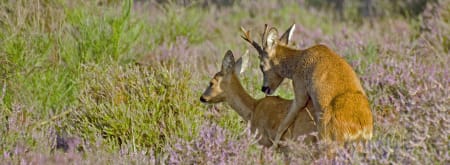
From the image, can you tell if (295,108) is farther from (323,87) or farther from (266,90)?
(266,90)

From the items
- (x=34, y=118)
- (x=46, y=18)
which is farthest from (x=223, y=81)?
(x=46, y=18)

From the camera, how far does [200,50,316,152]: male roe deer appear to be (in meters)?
7.39

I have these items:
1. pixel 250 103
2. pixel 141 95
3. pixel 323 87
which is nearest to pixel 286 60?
pixel 250 103

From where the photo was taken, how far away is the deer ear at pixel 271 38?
7641 mm

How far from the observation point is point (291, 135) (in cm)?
706

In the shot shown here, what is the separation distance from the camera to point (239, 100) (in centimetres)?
793

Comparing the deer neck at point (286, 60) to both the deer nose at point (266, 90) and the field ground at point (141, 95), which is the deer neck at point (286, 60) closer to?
the deer nose at point (266, 90)

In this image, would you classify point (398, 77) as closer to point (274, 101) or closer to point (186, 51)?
point (274, 101)

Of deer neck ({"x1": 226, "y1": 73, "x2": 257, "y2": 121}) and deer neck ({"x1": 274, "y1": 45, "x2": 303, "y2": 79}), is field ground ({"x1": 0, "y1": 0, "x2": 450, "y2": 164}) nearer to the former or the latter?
deer neck ({"x1": 226, "y1": 73, "x2": 257, "y2": 121})

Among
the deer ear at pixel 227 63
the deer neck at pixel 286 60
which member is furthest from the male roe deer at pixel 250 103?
the deer neck at pixel 286 60

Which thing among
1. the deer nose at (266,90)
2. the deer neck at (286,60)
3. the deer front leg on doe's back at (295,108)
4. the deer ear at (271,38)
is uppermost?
the deer ear at (271,38)

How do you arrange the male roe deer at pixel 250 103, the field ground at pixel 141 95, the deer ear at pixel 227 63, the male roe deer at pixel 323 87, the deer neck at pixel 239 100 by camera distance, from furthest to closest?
the deer ear at pixel 227 63 < the deer neck at pixel 239 100 < the male roe deer at pixel 250 103 < the male roe deer at pixel 323 87 < the field ground at pixel 141 95

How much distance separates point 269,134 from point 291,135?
1.26ft

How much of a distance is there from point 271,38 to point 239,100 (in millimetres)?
603
